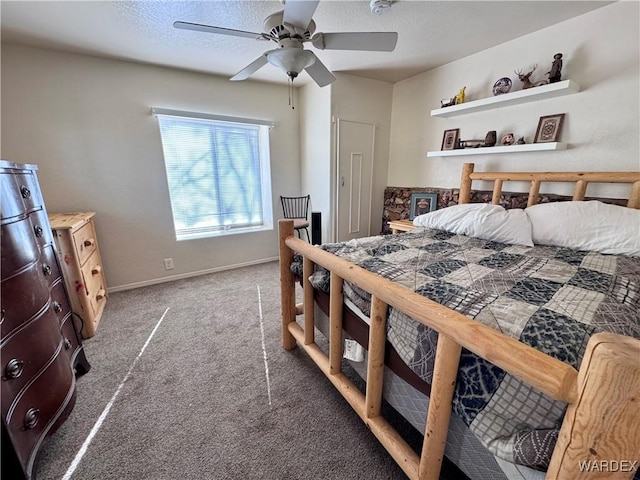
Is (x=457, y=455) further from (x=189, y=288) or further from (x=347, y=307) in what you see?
(x=189, y=288)

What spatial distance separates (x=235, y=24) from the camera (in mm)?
1885

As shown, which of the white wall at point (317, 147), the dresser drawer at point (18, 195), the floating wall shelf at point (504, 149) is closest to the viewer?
the dresser drawer at point (18, 195)

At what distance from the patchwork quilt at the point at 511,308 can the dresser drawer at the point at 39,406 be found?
1.24 m

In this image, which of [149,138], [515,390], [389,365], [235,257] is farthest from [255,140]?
[515,390]

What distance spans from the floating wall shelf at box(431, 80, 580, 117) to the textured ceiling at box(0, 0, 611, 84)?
469mm

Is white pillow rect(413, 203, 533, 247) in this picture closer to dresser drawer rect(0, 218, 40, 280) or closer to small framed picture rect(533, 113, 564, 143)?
small framed picture rect(533, 113, 564, 143)

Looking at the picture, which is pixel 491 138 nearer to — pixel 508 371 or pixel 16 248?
pixel 508 371

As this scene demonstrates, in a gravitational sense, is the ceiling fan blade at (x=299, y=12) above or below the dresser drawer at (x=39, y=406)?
above

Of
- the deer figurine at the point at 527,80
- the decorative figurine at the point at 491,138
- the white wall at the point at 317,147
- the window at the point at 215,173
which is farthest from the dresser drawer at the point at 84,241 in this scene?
the deer figurine at the point at 527,80

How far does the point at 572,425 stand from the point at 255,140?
358cm

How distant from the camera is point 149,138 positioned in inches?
107

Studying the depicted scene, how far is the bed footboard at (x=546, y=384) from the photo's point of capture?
435 millimetres

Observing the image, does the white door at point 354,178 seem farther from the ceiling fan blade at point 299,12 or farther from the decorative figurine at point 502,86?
the ceiling fan blade at point 299,12

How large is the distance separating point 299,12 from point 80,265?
2.21 m
